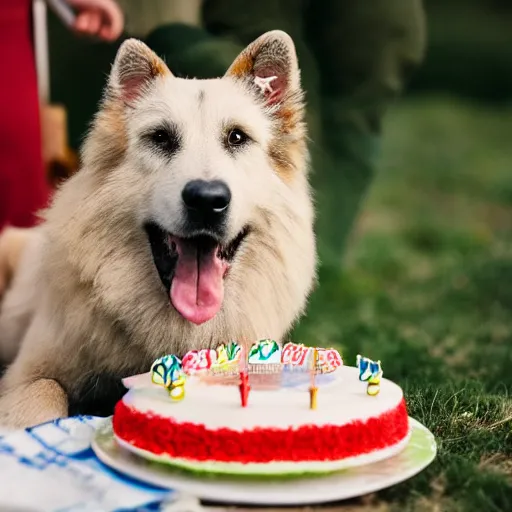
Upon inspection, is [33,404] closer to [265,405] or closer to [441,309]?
[265,405]

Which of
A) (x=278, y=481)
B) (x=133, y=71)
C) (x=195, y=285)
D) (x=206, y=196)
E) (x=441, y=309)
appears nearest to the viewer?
(x=278, y=481)

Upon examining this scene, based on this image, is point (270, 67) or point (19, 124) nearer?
point (270, 67)

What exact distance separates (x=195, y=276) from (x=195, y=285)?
0.09 feet

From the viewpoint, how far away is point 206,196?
2520 mm

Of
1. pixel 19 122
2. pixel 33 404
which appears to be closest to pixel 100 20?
pixel 19 122

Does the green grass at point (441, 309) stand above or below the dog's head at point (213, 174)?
below

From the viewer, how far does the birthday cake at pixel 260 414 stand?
7.27 ft

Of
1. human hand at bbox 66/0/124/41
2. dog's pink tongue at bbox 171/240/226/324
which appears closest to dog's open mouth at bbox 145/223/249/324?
dog's pink tongue at bbox 171/240/226/324

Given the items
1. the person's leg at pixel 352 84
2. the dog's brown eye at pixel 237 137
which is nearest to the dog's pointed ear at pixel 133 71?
the dog's brown eye at pixel 237 137

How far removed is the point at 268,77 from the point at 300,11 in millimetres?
1758

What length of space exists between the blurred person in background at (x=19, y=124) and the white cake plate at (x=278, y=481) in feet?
7.38

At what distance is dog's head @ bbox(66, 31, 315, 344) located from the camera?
2.66 meters

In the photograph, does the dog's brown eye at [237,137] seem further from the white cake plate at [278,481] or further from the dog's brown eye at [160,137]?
the white cake plate at [278,481]

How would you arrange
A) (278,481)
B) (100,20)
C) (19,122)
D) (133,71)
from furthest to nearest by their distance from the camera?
(19,122) < (100,20) < (133,71) < (278,481)
